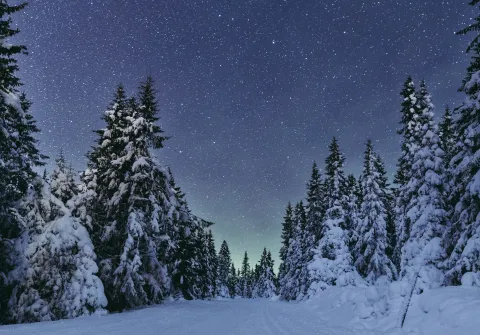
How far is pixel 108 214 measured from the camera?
63.1 ft

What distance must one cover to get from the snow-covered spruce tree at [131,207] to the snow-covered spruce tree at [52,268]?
2.35m

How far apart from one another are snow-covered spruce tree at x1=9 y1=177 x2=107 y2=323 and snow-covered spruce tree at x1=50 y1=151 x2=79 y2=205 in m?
2.54

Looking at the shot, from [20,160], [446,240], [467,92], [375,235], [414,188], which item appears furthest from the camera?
[375,235]

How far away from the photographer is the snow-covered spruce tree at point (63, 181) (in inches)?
707

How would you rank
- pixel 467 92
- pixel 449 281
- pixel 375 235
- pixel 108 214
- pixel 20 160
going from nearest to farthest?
1. pixel 20 160
2. pixel 449 281
3. pixel 467 92
4. pixel 108 214
5. pixel 375 235

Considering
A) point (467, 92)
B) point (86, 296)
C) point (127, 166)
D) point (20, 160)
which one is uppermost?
point (467, 92)

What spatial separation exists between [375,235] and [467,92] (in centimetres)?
1828

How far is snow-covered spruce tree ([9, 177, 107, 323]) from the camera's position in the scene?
46.9 ft

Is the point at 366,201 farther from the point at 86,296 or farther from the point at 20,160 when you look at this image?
the point at 20,160

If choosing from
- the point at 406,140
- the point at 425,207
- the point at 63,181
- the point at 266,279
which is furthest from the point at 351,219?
the point at 266,279

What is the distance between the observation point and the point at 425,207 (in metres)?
20.3

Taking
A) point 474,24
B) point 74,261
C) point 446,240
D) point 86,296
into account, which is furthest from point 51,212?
point 474,24

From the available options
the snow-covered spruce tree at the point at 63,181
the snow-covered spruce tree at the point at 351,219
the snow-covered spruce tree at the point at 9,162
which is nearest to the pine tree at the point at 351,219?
the snow-covered spruce tree at the point at 351,219

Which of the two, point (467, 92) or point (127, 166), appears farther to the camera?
point (127, 166)
